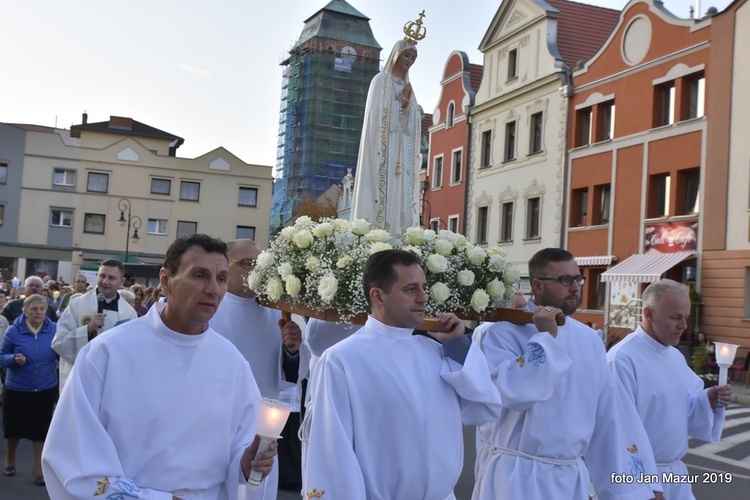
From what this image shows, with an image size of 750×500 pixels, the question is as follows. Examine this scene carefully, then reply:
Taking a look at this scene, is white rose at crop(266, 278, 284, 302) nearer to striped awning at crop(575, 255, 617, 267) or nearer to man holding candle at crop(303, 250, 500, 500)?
man holding candle at crop(303, 250, 500, 500)

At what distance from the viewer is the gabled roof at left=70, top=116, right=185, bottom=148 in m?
59.1

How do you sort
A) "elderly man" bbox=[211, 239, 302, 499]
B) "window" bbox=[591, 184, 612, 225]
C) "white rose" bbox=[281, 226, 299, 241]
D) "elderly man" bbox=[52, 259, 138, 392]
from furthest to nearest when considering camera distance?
"window" bbox=[591, 184, 612, 225] < "elderly man" bbox=[52, 259, 138, 392] < "elderly man" bbox=[211, 239, 302, 499] < "white rose" bbox=[281, 226, 299, 241]

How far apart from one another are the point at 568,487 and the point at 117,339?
100 inches

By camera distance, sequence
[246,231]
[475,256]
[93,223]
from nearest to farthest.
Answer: [475,256] → [93,223] → [246,231]

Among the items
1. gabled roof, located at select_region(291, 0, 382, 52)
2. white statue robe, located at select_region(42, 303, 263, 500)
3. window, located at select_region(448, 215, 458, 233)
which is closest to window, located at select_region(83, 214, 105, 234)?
gabled roof, located at select_region(291, 0, 382, 52)

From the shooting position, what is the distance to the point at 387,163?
736 cm

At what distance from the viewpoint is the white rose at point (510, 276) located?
17.1ft

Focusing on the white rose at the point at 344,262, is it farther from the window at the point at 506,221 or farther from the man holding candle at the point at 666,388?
the window at the point at 506,221

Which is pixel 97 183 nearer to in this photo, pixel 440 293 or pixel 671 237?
pixel 671 237

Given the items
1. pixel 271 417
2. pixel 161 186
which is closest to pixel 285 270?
pixel 271 417

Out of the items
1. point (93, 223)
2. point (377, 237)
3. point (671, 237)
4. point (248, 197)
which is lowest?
point (377, 237)

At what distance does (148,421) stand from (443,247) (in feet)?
7.46

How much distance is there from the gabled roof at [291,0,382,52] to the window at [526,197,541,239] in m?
38.6

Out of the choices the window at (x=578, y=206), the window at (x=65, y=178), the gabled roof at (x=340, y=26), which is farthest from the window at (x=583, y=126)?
the gabled roof at (x=340, y=26)
